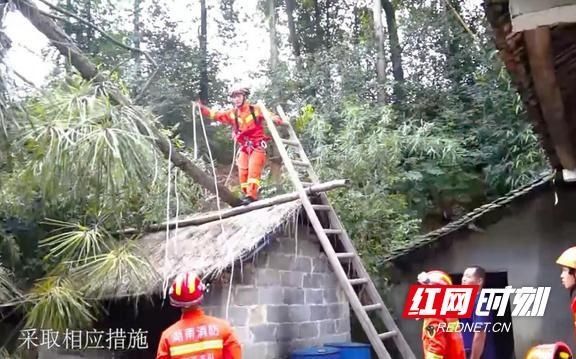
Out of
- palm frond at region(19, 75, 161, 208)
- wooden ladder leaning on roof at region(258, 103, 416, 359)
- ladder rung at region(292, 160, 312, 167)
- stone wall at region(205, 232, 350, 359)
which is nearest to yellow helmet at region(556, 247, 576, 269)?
wooden ladder leaning on roof at region(258, 103, 416, 359)

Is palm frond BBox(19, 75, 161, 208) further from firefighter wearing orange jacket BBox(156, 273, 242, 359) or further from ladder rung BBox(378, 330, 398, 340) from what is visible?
ladder rung BBox(378, 330, 398, 340)

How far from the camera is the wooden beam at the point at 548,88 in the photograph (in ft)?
9.94

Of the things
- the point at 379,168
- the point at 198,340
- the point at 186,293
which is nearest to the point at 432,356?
the point at 198,340

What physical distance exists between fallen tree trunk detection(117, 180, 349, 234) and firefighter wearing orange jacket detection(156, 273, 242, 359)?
204cm

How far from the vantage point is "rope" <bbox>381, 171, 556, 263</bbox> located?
21.0 ft

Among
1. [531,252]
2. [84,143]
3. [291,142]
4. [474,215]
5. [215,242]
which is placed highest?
[291,142]

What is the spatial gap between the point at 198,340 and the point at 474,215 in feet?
13.1

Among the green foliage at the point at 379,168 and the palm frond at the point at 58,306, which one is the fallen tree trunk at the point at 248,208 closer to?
the palm frond at the point at 58,306

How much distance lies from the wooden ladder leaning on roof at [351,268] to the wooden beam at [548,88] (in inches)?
80.4

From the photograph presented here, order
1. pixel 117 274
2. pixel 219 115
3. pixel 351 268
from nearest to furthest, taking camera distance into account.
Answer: pixel 117 274 → pixel 351 268 → pixel 219 115

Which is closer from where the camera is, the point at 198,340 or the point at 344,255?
the point at 198,340

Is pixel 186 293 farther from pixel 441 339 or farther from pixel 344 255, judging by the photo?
pixel 344 255

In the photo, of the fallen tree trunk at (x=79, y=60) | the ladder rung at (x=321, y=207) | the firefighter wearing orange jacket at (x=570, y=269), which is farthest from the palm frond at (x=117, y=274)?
the firefighter wearing orange jacket at (x=570, y=269)

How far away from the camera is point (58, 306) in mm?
5223
